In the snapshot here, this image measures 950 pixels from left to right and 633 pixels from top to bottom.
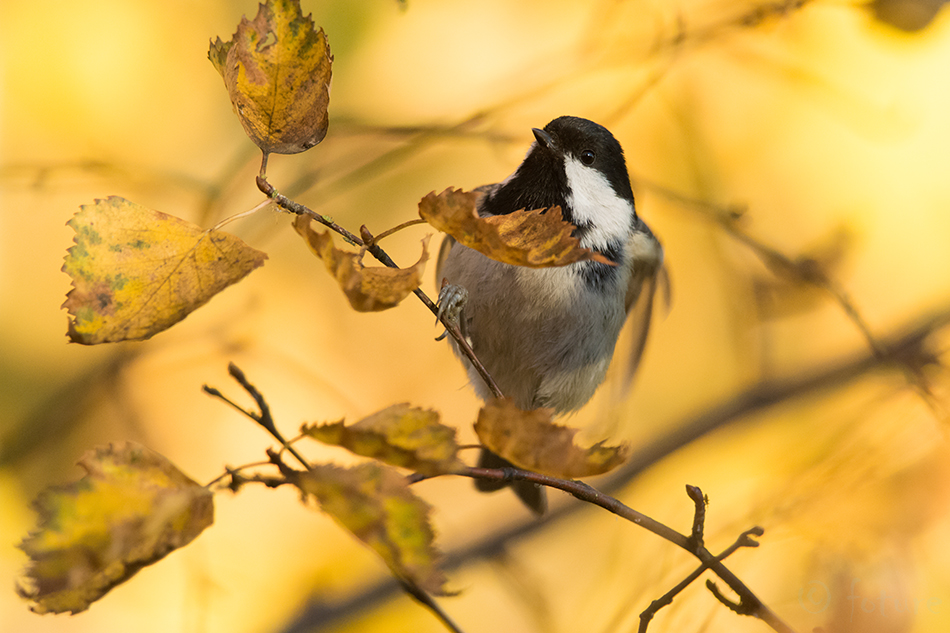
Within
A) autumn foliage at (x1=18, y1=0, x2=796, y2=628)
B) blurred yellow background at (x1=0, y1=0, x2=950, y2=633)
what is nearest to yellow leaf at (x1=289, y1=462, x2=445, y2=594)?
autumn foliage at (x1=18, y1=0, x2=796, y2=628)

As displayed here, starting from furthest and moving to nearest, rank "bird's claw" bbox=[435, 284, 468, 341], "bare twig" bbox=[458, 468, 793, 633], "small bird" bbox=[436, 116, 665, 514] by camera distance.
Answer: "small bird" bbox=[436, 116, 665, 514] < "bird's claw" bbox=[435, 284, 468, 341] < "bare twig" bbox=[458, 468, 793, 633]

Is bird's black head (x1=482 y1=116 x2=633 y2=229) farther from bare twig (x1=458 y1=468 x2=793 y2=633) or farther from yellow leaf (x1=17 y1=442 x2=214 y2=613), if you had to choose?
yellow leaf (x1=17 y1=442 x2=214 y2=613)

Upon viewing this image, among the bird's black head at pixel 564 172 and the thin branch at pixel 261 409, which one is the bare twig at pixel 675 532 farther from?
the bird's black head at pixel 564 172

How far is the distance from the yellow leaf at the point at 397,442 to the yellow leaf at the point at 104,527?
0.07 meters

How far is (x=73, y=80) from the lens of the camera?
1188 millimetres

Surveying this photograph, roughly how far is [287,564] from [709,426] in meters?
0.77

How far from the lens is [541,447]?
30 centimetres

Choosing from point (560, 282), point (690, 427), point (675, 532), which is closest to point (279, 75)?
point (675, 532)

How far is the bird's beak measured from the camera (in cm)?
77

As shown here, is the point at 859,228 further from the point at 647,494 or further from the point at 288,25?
the point at 288,25

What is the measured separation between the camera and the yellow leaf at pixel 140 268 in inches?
12.1

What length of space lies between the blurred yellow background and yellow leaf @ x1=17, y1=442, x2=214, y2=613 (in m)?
0.77

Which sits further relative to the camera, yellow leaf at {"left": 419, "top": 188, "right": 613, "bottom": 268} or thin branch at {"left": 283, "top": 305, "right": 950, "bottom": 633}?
thin branch at {"left": 283, "top": 305, "right": 950, "bottom": 633}

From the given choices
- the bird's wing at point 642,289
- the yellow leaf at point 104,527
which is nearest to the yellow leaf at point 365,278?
the yellow leaf at point 104,527
